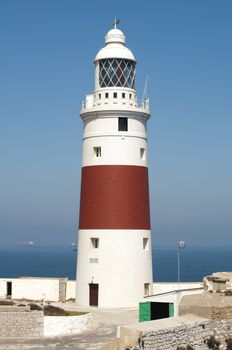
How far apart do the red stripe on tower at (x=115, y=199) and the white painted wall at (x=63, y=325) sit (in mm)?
6882

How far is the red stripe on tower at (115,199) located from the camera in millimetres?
31922

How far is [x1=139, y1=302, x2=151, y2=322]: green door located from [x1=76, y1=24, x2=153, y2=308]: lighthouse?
14.2 feet

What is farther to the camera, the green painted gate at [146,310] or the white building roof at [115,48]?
the white building roof at [115,48]

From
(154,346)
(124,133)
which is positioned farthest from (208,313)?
(124,133)

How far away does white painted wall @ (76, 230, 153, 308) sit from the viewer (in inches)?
1251

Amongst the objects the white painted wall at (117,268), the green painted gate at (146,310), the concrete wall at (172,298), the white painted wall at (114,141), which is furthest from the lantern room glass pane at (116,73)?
the green painted gate at (146,310)

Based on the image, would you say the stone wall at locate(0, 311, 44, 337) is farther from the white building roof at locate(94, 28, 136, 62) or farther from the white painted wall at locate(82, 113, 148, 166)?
the white building roof at locate(94, 28, 136, 62)

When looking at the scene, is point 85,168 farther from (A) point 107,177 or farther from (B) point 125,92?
(B) point 125,92

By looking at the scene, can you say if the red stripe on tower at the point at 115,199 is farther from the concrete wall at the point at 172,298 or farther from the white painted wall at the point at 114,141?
the concrete wall at the point at 172,298

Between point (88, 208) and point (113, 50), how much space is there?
8.30m

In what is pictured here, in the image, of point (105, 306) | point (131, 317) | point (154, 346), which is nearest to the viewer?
point (154, 346)

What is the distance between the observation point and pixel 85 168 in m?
33.1

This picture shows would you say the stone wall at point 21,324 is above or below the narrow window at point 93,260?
below

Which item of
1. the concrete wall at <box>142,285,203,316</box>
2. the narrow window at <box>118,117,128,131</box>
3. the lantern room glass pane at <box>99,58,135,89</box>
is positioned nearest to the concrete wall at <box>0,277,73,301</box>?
the concrete wall at <box>142,285,203,316</box>
